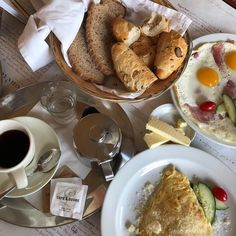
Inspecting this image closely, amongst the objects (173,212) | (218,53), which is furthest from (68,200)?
(218,53)

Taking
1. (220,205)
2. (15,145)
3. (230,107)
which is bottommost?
(220,205)

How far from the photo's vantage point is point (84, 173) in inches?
39.0

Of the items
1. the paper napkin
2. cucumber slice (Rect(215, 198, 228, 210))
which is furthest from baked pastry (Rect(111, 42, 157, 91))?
cucumber slice (Rect(215, 198, 228, 210))

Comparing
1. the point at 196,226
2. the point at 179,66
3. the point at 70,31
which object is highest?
the point at 70,31

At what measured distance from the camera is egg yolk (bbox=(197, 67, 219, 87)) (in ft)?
3.62

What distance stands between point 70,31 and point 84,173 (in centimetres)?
35

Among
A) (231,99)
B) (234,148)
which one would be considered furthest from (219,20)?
(234,148)

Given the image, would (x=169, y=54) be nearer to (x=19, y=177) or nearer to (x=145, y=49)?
(x=145, y=49)

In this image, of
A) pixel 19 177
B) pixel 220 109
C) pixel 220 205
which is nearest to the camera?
pixel 19 177

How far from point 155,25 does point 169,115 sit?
24 centimetres

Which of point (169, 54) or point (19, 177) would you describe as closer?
point (19, 177)

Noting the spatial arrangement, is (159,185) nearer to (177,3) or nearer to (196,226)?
(196,226)

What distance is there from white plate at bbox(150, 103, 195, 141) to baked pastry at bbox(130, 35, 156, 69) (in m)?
0.11

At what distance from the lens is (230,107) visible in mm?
1068
